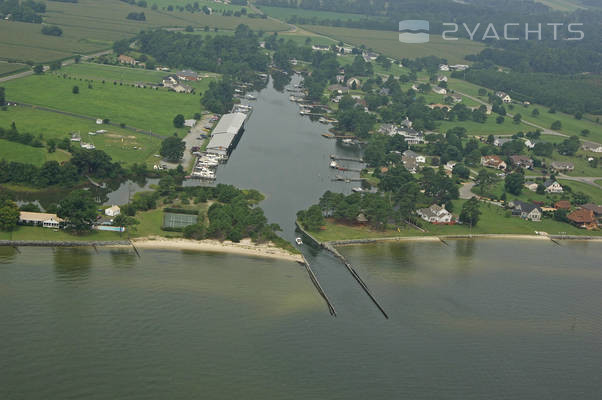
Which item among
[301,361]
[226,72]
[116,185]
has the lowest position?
[301,361]

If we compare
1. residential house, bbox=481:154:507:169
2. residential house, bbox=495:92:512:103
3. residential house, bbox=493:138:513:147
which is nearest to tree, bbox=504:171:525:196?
residential house, bbox=481:154:507:169

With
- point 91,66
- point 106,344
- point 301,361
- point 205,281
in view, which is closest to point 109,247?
point 205,281

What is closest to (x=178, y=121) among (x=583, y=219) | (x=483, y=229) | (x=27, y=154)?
(x=27, y=154)

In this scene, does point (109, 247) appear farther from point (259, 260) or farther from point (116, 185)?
point (116, 185)

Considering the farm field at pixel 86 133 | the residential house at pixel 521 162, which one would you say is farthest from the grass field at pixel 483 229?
the farm field at pixel 86 133

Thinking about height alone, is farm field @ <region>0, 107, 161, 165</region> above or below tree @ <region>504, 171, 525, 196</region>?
above

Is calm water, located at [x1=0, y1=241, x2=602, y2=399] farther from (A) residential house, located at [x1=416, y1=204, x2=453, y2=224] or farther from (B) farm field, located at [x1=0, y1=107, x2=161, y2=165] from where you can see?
(B) farm field, located at [x1=0, y1=107, x2=161, y2=165]
